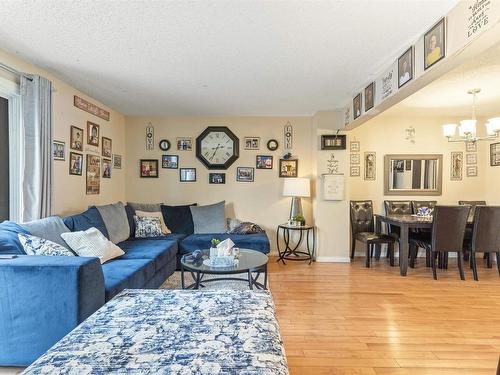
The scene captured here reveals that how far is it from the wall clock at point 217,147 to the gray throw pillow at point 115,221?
1.63 m

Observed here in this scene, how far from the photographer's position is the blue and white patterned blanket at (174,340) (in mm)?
1007

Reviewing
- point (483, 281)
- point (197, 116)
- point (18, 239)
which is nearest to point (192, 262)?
point (18, 239)

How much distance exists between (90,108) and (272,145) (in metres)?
2.76

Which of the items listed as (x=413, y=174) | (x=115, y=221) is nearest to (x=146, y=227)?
(x=115, y=221)

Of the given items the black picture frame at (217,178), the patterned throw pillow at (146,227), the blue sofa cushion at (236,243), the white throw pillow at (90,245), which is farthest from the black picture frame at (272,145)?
the white throw pillow at (90,245)

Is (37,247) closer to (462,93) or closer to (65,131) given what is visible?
(65,131)

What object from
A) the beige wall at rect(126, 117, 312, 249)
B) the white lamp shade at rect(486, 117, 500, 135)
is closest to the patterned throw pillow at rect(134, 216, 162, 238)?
the beige wall at rect(126, 117, 312, 249)

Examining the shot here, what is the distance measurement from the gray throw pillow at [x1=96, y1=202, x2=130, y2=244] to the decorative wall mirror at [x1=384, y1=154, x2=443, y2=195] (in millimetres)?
4110

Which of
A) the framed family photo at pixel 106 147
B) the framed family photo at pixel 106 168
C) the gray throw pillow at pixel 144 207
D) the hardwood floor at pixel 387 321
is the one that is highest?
the framed family photo at pixel 106 147

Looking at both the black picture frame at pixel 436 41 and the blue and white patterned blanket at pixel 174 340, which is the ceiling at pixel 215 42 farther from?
the blue and white patterned blanket at pixel 174 340

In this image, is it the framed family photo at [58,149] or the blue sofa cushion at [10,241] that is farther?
the framed family photo at [58,149]

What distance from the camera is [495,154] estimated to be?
501 cm

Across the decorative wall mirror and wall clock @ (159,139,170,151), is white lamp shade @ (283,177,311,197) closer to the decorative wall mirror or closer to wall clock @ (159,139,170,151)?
the decorative wall mirror

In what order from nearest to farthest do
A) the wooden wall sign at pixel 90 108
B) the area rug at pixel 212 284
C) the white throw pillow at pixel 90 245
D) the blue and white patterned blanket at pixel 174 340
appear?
1. the blue and white patterned blanket at pixel 174 340
2. the white throw pillow at pixel 90 245
3. the area rug at pixel 212 284
4. the wooden wall sign at pixel 90 108
